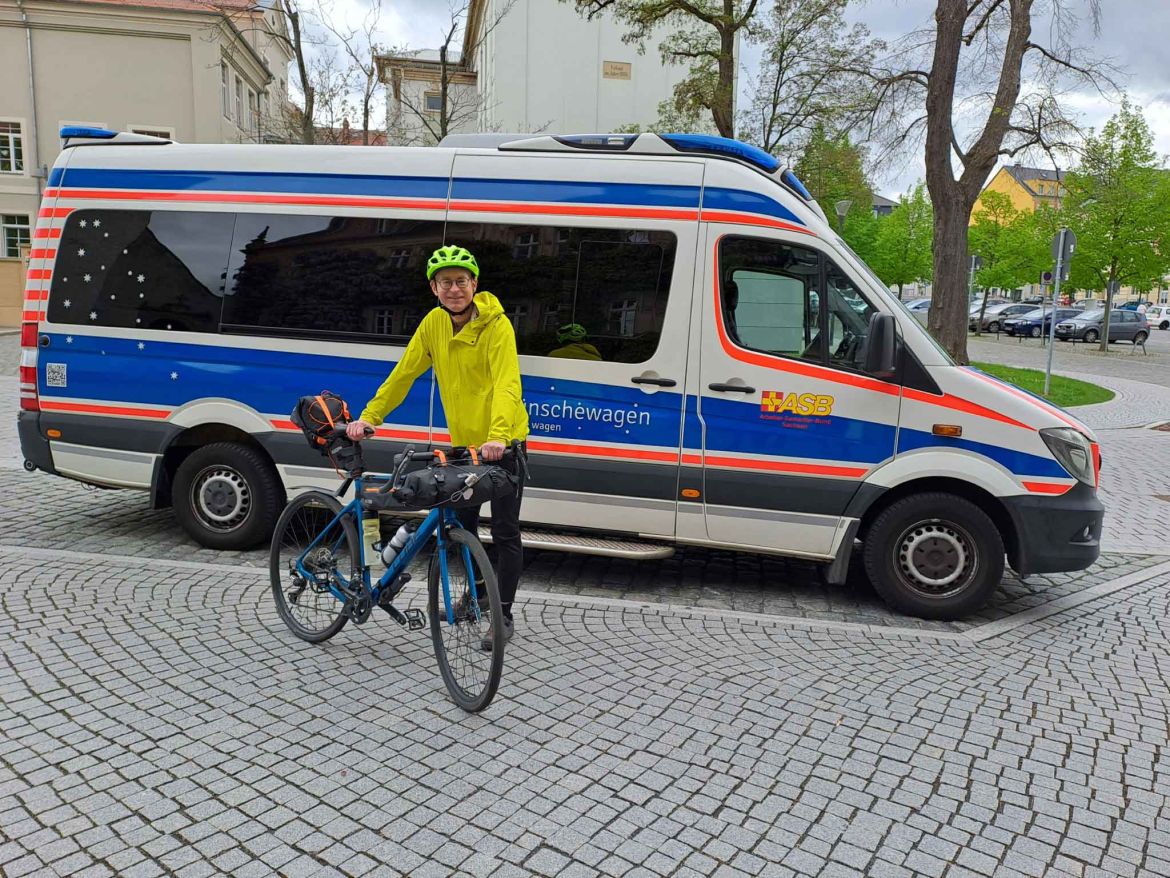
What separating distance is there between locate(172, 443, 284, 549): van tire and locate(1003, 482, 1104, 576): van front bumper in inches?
188

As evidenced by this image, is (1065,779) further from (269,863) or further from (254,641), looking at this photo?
(254,641)

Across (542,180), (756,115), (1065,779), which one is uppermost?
(756,115)

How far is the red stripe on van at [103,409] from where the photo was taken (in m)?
6.33

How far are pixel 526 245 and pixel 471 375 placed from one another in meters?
1.73

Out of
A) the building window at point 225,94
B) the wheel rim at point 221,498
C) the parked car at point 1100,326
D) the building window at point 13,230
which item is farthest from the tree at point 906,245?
the wheel rim at point 221,498

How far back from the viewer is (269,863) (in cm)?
290

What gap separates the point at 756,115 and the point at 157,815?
27.5 meters

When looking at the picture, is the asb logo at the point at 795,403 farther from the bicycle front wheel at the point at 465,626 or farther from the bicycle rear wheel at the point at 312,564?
the bicycle rear wheel at the point at 312,564

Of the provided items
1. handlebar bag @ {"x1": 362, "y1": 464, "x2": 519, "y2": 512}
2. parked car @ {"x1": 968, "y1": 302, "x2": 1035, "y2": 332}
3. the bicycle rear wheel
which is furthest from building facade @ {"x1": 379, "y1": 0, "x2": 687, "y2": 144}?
handlebar bag @ {"x1": 362, "y1": 464, "x2": 519, "y2": 512}

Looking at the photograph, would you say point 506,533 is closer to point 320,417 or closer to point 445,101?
point 320,417

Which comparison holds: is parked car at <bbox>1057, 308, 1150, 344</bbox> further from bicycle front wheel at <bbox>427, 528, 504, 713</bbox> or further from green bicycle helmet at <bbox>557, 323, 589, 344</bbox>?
bicycle front wheel at <bbox>427, 528, 504, 713</bbox>

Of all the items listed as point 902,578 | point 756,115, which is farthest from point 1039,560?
point 756,115

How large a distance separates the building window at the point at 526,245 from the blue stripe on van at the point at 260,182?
0.60 meters

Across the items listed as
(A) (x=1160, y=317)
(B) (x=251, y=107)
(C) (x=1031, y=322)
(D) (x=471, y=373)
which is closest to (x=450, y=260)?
(D) (x=471, y=373)
